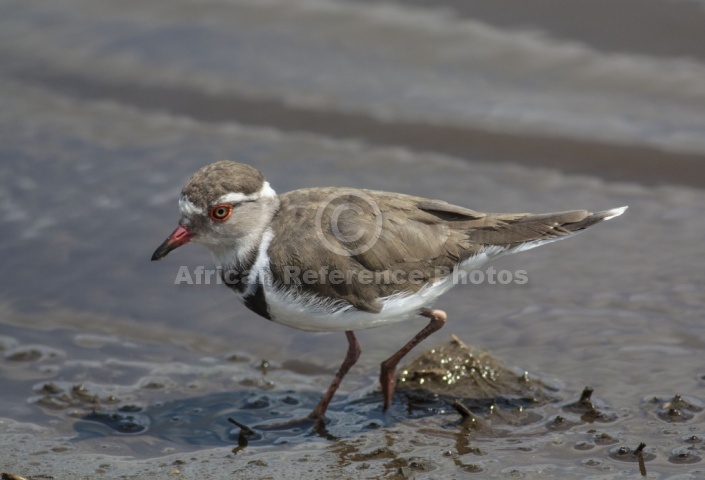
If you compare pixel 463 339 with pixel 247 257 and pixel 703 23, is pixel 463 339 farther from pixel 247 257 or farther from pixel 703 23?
pixel 703 23

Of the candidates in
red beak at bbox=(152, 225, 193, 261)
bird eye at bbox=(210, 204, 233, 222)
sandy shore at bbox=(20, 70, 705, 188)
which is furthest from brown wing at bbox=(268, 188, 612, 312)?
sandy shore at bbox=(20, 70, 705, 188)

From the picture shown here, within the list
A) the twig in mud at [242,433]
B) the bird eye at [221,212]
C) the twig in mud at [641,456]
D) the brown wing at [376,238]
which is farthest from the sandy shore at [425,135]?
the twig in mud at [242,433]

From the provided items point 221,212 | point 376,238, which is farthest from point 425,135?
point 221,212

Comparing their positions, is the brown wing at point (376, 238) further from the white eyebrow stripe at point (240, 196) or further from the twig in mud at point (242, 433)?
the twig in mud at point (242, 433)

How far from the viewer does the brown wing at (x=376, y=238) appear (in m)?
7.15

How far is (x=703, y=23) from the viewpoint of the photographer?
42.0 ft

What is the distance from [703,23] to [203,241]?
8386 millimetres

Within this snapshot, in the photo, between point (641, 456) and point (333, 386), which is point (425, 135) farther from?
point (641, 456)

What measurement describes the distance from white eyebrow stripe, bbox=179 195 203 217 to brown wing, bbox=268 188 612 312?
23.3 inches

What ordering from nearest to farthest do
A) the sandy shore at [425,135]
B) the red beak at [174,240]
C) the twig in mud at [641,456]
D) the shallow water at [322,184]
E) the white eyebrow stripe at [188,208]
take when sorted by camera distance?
the twig in mud at [641,456], the shallow water at [322,184], the white eyebrow stripe at [188,208], the red beak at [174,240], the sandy shore at [425,135]

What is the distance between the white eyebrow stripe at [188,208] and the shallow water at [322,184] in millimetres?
1551

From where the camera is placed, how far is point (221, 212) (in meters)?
7.42

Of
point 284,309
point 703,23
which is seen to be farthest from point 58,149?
point 703,23

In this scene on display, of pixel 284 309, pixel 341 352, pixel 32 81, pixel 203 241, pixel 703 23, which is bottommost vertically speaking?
pixel 341 352
